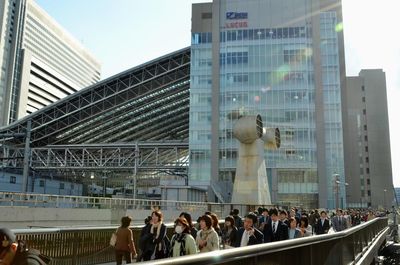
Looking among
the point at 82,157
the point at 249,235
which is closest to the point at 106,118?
the point at 82,157

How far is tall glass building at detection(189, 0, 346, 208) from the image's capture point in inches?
2382

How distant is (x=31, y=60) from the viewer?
119 metres

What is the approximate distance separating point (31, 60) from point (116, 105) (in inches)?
2549

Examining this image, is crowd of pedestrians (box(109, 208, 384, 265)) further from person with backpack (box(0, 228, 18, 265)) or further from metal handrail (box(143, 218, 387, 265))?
person with backpack (box(0, 228, 18, 265))

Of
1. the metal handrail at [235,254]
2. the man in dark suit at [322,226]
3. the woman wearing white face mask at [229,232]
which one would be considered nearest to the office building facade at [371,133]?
the man in dark suit at [322,226]

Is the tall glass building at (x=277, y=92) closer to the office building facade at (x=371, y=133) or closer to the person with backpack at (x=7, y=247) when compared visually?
the office building facade at (x=371, y=133)

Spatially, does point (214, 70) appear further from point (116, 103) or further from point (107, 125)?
point (107, 125)

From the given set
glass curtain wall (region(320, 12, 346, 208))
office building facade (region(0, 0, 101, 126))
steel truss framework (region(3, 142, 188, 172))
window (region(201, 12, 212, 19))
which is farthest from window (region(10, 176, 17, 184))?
glass curtain wall (region(320, 12, 346, 208))

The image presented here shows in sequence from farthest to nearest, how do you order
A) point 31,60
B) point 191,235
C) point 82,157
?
point 31,60 < point 82,157 < point 191,235

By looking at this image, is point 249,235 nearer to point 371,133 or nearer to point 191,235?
point 191,235

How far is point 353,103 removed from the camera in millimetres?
116938

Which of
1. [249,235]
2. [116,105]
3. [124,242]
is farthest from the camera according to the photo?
[116,105]

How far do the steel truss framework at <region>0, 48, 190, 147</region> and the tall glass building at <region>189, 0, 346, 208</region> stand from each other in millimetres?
5004

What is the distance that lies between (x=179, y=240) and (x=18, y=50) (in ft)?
404
